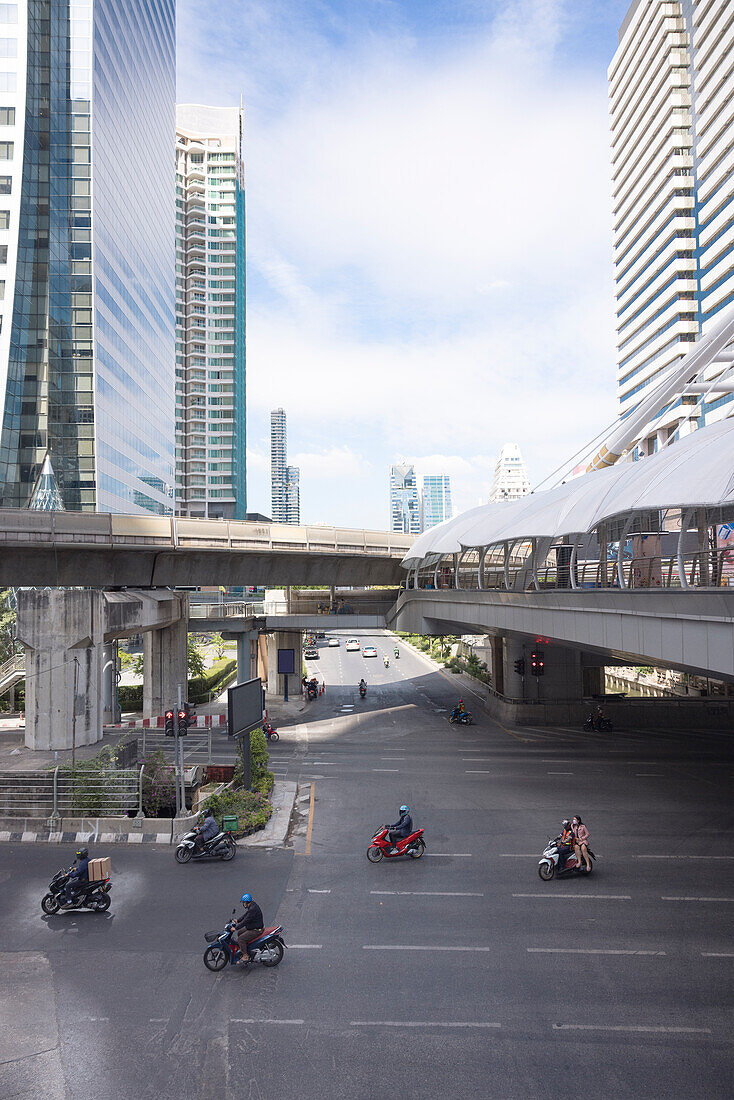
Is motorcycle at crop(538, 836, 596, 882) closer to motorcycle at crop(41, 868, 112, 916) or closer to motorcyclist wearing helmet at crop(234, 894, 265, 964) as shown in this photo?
motorcyclist wearing helmet at crop(234, 894, 265, 964)

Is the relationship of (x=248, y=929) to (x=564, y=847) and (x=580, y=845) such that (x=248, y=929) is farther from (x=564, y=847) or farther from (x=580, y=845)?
(x=580, y=845)

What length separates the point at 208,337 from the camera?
135250 mm

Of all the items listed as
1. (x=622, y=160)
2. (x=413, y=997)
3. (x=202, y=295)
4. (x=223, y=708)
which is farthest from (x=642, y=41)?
(x=413, y=997)

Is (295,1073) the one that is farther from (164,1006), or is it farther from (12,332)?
(12,332)

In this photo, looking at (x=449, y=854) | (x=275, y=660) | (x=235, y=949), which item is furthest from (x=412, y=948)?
(x=275, y=660)

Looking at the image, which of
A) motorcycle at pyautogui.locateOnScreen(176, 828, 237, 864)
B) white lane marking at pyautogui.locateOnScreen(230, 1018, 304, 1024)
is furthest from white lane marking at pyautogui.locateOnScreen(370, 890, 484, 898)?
white lane marking at pyautogui.locateOnScreen(230, 1018, 304, 1024)

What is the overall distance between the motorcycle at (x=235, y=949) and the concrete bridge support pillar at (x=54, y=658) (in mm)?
19231

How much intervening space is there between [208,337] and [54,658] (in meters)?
116

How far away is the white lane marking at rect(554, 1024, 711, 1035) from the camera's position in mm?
10523

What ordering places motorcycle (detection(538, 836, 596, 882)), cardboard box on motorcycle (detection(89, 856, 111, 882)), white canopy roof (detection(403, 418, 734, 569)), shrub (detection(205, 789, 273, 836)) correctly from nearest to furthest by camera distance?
1. white canopy roof (detection(403, 418, 734, 569))
2. cardboard box on motorcycle (detection(89, 856, 111, 882))
3. motorcycle (detection(538, 836, 596, 882))
4. shrub (detection(205, 789, 273, 836))

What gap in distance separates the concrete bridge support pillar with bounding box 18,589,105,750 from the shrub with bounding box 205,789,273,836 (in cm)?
1152

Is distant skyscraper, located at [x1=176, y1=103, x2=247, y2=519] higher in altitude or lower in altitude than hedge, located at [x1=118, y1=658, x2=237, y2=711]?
higher

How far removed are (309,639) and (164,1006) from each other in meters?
83.6

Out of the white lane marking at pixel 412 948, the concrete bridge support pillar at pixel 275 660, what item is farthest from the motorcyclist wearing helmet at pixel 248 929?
the concrete bridge support pillar at pixel 275 660
